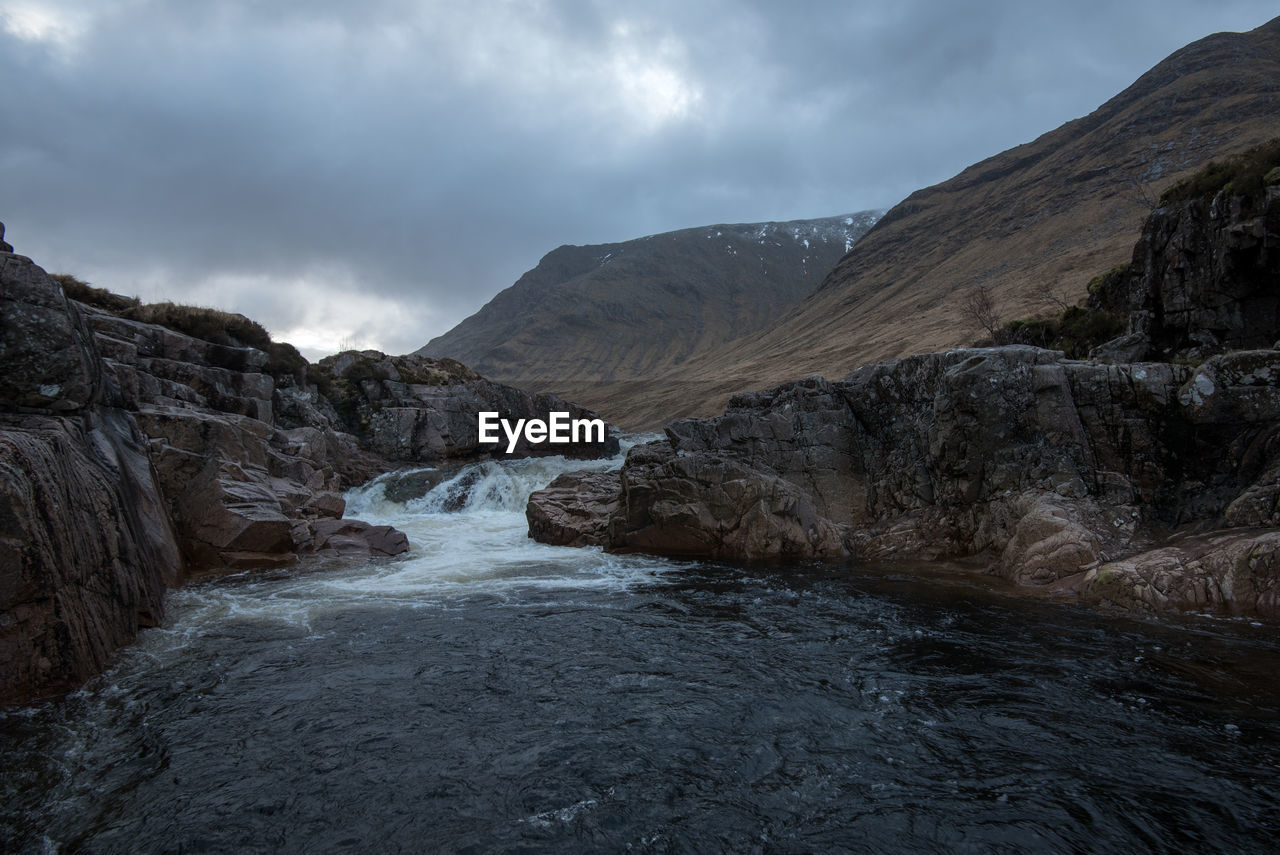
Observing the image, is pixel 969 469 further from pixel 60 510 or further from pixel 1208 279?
pixel 60 510

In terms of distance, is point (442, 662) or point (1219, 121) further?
point (1219, 121)

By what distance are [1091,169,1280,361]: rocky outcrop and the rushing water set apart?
38.0ft

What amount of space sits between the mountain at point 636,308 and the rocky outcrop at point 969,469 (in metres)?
107

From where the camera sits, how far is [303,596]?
1250 centimetres

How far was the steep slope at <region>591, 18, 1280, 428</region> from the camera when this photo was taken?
203 ft

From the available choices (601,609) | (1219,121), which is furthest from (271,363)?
(1219,121)

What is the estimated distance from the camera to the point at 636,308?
158625 millimetres

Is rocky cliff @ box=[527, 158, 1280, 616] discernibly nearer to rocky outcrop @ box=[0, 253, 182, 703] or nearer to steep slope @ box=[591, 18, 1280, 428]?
rocky outcrop @ box=[0, 253, 182, 703]

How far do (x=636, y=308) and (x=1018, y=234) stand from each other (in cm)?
9448

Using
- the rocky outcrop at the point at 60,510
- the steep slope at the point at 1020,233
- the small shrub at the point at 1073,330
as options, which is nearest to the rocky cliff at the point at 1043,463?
the small shrub at the point at 1073,330

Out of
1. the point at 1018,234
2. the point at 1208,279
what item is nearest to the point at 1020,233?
the point at 1018,234

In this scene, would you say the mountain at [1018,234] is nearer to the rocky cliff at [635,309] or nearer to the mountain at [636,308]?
the rocky cliff at [635,309]

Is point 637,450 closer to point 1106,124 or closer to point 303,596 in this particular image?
point 303,596

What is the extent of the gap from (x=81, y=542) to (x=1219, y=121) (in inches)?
3984
